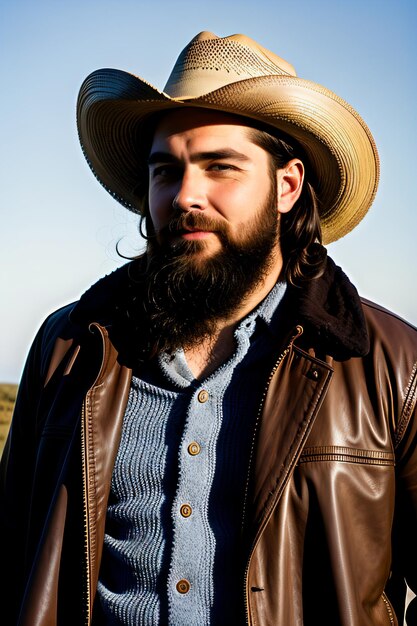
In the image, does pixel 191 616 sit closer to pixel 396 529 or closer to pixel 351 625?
pixel 351 625

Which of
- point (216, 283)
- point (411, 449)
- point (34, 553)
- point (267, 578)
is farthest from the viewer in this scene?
point (216, 283)

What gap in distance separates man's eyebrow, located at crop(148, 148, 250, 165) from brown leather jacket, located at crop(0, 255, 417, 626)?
59 centimetres

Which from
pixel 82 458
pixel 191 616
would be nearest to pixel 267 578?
pixel 191 616

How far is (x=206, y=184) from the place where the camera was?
322 cm

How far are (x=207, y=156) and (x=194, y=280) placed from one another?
0.49 meters

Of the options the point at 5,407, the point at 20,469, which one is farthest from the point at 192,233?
the point at 5,407

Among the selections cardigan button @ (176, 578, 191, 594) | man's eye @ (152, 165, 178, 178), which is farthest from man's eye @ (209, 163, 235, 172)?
cardigan button @ (176, 578, 191, 594)

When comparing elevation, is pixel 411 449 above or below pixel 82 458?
above

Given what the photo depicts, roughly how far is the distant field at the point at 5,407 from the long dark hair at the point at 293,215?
4.55 metres

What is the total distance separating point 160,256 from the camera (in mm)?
3379

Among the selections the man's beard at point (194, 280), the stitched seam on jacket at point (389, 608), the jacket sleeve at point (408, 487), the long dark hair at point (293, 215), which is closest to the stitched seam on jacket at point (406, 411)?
the jacket sleeve at point (408, 487)

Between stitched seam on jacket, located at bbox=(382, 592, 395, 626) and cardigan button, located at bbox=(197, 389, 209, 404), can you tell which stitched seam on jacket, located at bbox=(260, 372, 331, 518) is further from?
stitched seam on jacket, located at bbox=(382, 592, 395, 626)

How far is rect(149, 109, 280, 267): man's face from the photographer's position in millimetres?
3217

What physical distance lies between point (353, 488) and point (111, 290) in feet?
4.41
